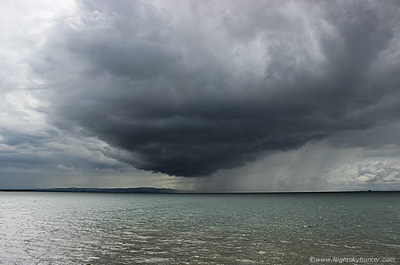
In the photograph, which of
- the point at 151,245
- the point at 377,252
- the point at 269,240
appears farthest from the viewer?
the point at 269,240

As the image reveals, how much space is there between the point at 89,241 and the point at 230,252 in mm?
17382

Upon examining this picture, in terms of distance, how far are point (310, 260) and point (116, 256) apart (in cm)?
1703

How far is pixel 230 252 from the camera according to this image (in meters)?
26.4

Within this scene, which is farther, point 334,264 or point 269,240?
point 269,240

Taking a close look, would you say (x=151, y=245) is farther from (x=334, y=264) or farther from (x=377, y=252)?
(x=377, y=252)

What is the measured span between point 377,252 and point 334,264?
7648 mm

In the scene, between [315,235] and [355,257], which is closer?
[355,257]

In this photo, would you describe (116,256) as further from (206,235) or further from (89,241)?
(206,235)

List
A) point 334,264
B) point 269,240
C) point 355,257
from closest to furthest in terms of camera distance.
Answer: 1. point 334,264
2. point 355,257
3. point 269,240

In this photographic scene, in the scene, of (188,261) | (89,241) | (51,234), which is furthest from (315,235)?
(51,234)

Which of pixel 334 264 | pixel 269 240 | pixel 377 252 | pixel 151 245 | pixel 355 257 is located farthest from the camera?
pixel 269 240

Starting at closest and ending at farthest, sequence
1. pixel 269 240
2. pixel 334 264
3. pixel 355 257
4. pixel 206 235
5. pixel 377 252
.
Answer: pixel 334 264 < pixel 355 257 < pixel 377 252 < pixel 269 240 < pixel 206 235

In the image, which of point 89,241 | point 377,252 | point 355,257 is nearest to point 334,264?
point 355,257

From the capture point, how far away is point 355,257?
25.2m
